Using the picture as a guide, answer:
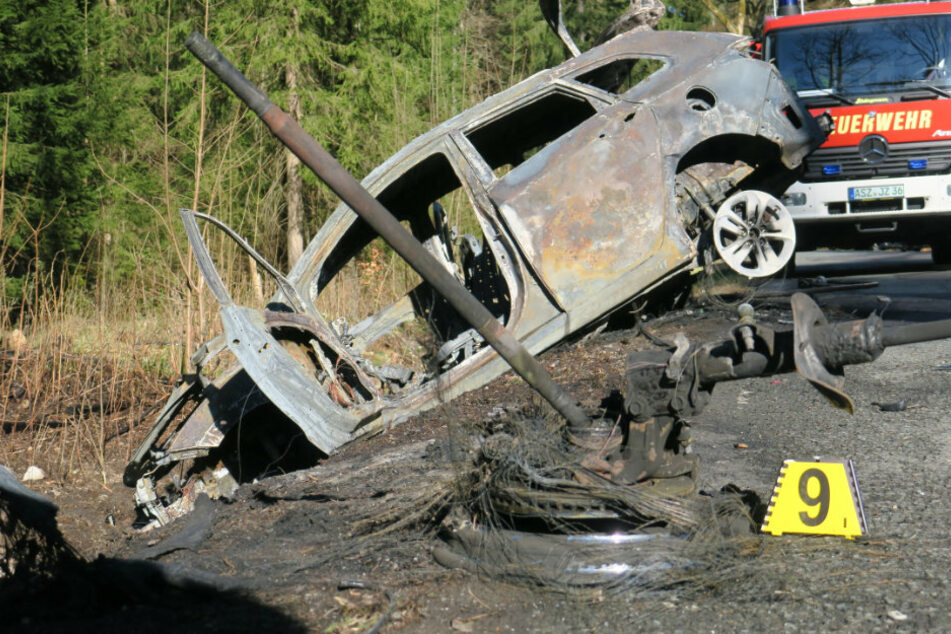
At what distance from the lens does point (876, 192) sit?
1034 cm

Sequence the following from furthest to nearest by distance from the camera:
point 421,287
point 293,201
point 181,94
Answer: point 181,94 → point 293,201 → point 421,287

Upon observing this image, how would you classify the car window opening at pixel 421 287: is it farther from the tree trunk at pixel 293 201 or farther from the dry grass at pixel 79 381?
the tree trunk at pixel 293 201

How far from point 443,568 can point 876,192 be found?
841 centimetres

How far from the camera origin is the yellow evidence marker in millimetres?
3539

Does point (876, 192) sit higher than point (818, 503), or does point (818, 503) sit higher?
point (818, 503)

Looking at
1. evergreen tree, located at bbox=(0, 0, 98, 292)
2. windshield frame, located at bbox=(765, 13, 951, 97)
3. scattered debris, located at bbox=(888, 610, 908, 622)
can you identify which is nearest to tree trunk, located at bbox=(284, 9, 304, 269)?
evergreen tree, located at bbox=(0, 0, 98, 292)

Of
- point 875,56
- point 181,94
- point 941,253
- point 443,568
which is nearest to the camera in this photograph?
point 443,568

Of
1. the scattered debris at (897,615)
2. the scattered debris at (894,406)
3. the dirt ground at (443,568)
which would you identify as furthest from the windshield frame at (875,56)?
the scattered debris at (897,615)

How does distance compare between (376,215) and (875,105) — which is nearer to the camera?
(376,215)

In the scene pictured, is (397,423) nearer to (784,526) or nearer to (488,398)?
(488,398)

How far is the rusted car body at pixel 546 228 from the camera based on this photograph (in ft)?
16.0

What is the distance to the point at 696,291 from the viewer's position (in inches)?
326

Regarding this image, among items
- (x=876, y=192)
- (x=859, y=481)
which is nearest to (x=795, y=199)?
(x=876, y=192)

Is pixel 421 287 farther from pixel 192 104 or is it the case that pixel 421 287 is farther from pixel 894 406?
pixel 192 104
